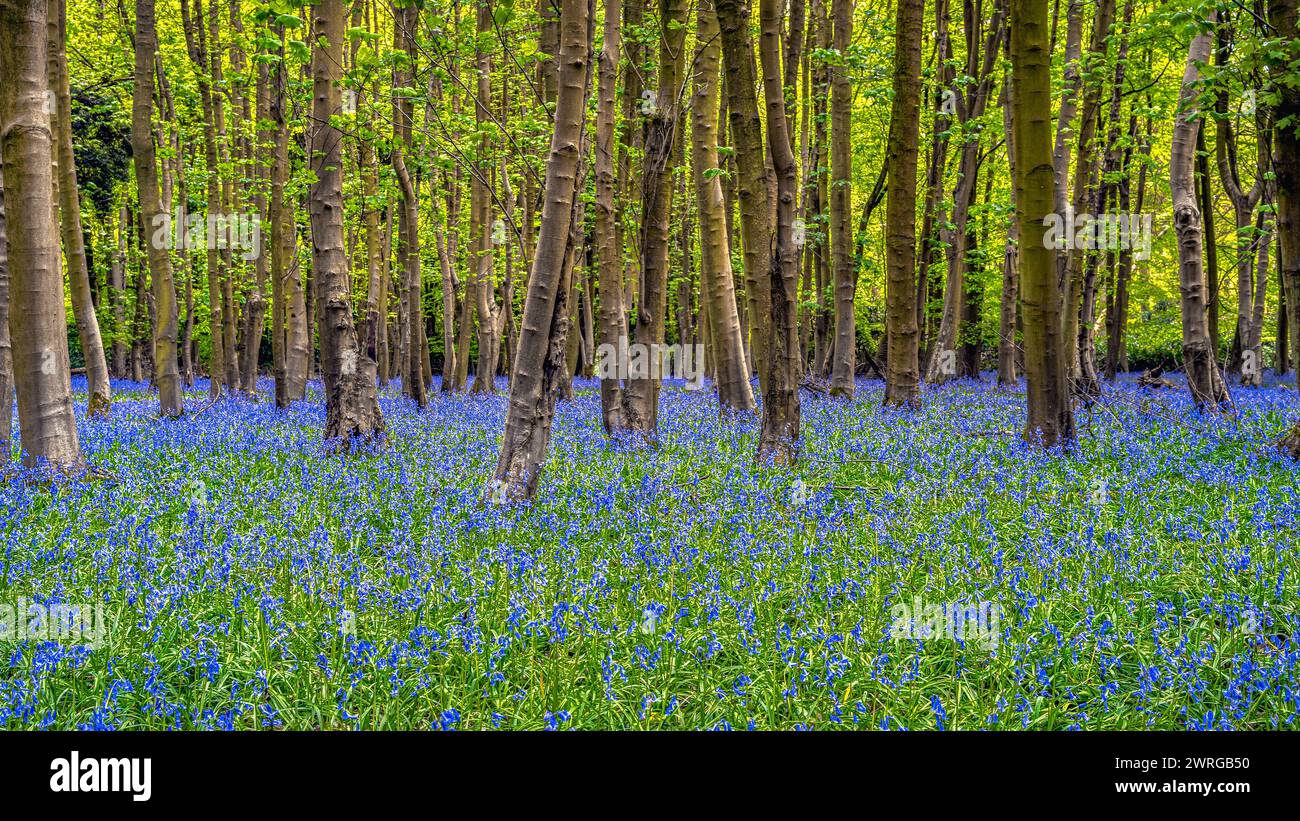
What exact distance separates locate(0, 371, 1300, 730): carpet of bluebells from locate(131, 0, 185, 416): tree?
646 cm

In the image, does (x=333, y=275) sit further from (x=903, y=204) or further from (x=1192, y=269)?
(x=1192, y=269)

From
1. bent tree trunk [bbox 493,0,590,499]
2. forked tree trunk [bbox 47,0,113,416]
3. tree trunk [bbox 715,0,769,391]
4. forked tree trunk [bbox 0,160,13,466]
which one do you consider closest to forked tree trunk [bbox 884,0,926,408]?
tree trunk [bbox 715,0,769,391]

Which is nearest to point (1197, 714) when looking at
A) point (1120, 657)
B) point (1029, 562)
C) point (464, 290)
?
point (1120, 657)

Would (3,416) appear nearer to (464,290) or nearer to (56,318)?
(56,318)

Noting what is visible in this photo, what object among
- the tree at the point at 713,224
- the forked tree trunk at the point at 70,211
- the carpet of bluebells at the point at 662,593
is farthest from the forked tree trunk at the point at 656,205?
the forked tree trunk at the point at 70,211

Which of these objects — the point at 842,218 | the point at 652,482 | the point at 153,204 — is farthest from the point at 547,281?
the point at 842,218

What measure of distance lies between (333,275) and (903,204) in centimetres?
923

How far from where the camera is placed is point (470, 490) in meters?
7.54

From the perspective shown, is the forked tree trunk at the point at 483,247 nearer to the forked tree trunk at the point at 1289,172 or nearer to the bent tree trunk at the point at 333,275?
the bent tree trunk at the point at 333,275

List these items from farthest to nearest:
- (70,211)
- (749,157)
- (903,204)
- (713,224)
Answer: (903,204) → (713,224) → (70,211) → (749,157)

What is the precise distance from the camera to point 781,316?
360 inches

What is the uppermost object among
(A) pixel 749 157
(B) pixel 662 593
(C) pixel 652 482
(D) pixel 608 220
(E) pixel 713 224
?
(A) pixel 749 157

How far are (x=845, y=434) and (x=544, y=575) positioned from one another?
22.7ft

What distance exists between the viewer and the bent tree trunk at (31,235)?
301 inches
